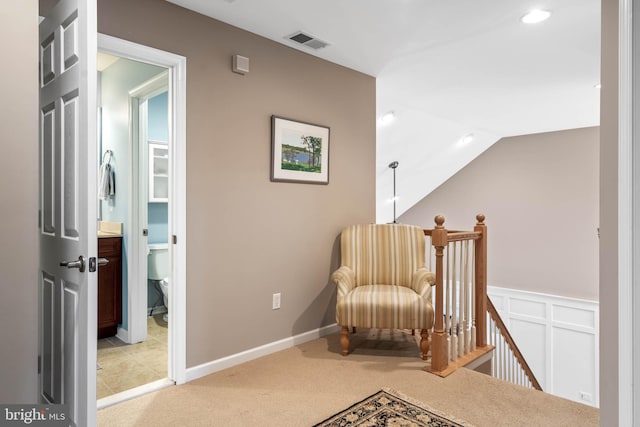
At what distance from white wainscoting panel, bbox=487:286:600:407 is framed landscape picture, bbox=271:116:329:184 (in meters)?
4.78

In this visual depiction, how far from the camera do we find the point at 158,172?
14.0ft

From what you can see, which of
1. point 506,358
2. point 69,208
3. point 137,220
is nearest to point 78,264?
point 69,208

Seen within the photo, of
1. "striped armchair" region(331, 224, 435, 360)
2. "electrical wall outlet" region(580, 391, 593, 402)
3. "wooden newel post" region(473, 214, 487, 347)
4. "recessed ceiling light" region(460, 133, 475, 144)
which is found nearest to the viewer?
"striped armchair" region(331, 224, 435, 360)

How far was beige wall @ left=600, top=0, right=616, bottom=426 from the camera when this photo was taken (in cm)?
143

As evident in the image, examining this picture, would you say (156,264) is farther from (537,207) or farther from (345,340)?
(537,207)

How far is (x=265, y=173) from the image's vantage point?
302 centimetres

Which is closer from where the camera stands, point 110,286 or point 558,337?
point 110,286

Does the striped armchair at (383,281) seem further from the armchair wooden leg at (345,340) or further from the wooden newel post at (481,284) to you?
the wooden newel post at (481,284)

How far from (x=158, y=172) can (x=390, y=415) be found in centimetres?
336

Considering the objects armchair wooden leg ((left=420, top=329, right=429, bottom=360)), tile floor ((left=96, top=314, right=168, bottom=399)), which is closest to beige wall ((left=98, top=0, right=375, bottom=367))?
tile floor ((left=96, top=314, right=168, bottom=399))

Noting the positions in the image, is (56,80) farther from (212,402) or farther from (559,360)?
(559,360)

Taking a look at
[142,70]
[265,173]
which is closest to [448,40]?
[265,173]

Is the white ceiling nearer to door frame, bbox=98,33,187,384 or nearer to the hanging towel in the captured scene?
door frame, bbox=98,33,187,384

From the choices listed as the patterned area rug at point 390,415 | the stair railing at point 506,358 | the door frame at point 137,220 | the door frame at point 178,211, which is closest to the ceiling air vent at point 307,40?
the door frame at point 178,211
